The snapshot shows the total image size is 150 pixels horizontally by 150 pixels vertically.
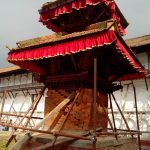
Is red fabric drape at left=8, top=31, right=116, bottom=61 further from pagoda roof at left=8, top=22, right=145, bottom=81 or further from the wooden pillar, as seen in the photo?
the wooden pillar

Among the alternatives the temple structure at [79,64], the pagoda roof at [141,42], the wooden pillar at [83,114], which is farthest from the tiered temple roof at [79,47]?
the pagoda roof at [141,42]

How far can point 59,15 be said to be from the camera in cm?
895

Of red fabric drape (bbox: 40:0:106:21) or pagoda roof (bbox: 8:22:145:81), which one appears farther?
red fabric drape (bbox: 40:0:106:21)

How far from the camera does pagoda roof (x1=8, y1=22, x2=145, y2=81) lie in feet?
21.7

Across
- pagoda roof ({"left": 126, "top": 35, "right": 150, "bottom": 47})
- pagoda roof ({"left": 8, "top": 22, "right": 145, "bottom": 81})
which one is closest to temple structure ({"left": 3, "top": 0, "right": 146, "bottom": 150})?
pagoda roof ({"left": 8, "top": 22, "right": 145, "bottom": 81})

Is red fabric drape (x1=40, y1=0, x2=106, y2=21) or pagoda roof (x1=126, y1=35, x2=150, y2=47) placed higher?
pagoda roof (x1=126, y1=35, x2=150, y2=47)

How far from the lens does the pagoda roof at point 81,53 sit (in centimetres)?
662

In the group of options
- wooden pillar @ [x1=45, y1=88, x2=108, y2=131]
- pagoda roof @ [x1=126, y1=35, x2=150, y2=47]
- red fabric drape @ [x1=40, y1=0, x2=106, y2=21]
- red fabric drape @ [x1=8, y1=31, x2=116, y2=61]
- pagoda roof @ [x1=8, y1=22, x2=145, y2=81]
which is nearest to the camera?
red fabric drape @ [x1=8, y1=31, x2=116, y2=61]

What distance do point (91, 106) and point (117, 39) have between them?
2275 mm

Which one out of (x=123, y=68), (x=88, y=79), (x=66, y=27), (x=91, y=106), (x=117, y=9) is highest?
(x=117, y=9)

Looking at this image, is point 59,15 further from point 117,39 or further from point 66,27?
point 117,39

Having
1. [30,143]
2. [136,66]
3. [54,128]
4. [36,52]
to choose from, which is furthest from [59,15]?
[30,143]

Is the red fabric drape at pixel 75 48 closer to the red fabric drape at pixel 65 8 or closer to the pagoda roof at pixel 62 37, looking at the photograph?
the pagoda roof at pixel 62 37

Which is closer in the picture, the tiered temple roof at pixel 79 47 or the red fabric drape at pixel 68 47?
the red fabric drape at pixel 68 47
